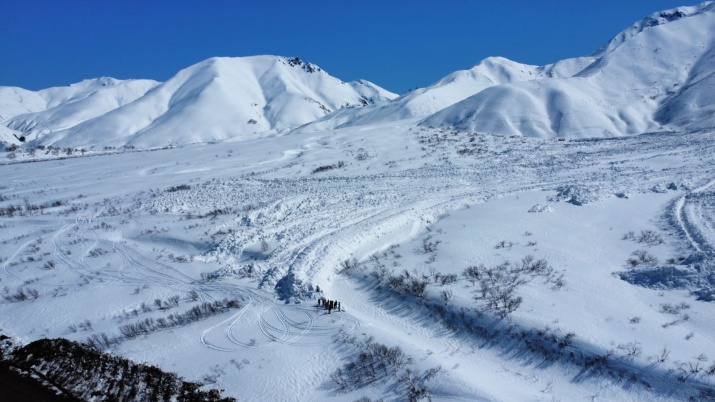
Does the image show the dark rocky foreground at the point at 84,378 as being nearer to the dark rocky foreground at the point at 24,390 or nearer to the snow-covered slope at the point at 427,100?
the dark rocky foreground at the point at 24,390

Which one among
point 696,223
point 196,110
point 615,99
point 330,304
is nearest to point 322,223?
point 330,304

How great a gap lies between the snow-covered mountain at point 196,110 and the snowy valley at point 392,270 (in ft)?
293

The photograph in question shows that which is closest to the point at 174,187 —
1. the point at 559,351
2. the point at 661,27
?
the point at 559,351

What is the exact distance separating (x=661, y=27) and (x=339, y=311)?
293 ft

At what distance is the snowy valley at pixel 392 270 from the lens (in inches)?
355

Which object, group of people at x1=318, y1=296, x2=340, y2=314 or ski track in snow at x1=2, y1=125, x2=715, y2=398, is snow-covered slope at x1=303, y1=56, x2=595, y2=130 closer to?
ski track in snow at x1=2, y1=125, x2=715, y2=398

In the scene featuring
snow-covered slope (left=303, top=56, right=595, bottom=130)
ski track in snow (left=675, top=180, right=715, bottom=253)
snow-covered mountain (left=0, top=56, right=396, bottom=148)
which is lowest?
ski track in snow (left=675, top=180, right=715, bottom=253)

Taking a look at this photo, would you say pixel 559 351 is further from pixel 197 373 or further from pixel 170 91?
pixel 170 91

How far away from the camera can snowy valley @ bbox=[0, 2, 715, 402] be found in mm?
9016

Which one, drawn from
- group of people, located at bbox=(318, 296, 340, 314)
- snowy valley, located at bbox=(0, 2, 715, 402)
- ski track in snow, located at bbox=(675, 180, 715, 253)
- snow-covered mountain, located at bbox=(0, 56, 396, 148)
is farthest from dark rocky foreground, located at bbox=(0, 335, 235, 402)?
snow-covered mountain, located at bbox=(0, 56, 396, 148)

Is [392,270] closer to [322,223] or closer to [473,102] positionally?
[322,223]

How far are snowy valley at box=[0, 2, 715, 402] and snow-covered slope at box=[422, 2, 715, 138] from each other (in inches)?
307

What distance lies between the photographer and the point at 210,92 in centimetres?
14462

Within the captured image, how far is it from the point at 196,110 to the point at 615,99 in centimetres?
11683
